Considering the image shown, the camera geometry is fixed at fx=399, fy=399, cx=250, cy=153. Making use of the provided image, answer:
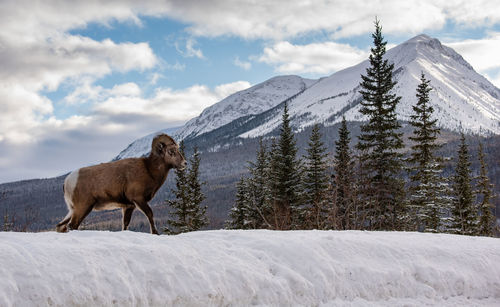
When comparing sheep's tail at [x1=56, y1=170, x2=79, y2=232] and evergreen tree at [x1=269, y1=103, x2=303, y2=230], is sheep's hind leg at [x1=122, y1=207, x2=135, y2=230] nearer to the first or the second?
sheep's tail at [x1=56, y1=170, x2=79, y2=232]

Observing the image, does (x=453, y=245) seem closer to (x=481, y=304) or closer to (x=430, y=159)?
(x=481, y=304)

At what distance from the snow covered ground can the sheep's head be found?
1.34 metres

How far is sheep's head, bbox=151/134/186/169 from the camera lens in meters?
6.29

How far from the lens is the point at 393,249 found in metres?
5.59

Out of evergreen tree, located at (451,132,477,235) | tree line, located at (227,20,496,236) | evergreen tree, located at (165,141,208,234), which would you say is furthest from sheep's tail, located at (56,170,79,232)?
evergreen tree, located at (451,132,477,235)

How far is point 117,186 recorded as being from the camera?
5.88 metres

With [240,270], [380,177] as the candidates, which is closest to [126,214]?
[240,270]

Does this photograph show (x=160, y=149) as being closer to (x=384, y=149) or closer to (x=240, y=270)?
(x=240, y=270)

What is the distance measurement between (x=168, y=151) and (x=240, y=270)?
2664 mm

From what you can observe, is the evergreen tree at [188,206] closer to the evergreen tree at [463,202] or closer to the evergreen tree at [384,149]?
the evergreen tree at [384,149]

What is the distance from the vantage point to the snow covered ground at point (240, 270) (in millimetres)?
3477

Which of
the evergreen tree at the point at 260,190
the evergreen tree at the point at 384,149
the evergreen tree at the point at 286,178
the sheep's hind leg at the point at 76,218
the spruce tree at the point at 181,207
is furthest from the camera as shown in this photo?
the spruce tree at the point at 181,207

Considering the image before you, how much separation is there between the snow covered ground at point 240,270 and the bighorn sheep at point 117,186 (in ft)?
3.06

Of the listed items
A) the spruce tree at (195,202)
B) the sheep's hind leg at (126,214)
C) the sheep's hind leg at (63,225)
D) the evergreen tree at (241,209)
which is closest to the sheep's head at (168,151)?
the sheep's hind leg at (126,214)
